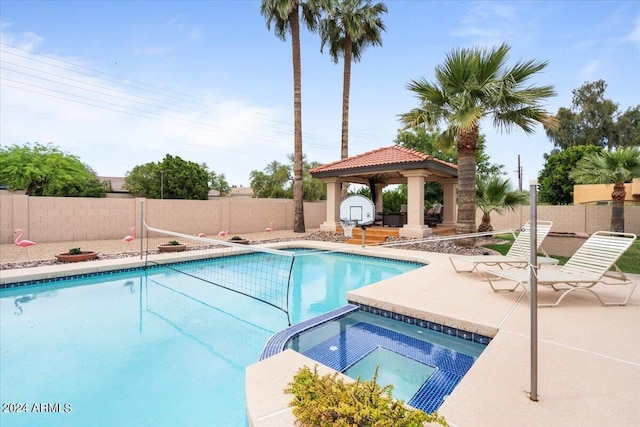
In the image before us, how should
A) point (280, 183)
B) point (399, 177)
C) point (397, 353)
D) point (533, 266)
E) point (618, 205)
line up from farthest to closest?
point (280, 183) < point (399, 177) < point (618, 205) < point (397, 353) < point (533, 266)

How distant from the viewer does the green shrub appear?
1.93 metres

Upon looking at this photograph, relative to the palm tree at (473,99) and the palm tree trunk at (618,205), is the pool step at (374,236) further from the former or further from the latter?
the palm tree trunk at (618,205)

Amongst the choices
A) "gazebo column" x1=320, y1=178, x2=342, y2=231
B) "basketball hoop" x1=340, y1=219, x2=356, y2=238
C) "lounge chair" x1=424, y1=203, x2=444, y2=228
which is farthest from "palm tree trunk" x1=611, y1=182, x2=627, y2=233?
"gazebo column" x1=320, y1=178, x2=342, y2=231

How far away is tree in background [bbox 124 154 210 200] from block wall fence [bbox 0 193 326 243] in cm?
2555

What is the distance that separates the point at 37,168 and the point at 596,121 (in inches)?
2139

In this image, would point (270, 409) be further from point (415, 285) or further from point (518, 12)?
point (518, 12)

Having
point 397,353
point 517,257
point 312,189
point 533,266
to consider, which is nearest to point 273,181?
point 312,189

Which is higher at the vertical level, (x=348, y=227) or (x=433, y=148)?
(x=433, y=148)

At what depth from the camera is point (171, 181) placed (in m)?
40.7

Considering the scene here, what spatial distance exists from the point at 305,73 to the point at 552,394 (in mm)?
18410

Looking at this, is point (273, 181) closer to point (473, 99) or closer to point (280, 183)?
point (280, 183)

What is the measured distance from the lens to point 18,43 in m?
17.3

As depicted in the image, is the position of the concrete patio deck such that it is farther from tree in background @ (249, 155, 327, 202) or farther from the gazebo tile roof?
tree in background @ (249, 155, 327, 202)

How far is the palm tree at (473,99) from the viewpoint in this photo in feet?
31.0
